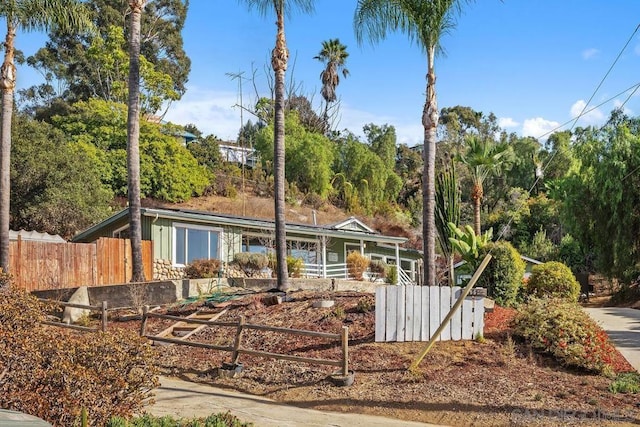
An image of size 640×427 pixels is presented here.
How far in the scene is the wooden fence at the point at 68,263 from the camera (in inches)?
852

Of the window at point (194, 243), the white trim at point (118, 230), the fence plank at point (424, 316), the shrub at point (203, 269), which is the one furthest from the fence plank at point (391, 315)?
the white trim at point (118, 230)

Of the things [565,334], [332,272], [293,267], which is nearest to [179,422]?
[565,334]

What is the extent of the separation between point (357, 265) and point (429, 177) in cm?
1243

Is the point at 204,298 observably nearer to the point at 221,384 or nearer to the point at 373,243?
the point at 221,384

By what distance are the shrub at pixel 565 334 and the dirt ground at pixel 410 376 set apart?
0.76ft

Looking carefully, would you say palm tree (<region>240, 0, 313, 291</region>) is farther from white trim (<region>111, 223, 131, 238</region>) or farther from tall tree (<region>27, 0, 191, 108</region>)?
tall tree (<region>27, 0, 191, 108</region>)

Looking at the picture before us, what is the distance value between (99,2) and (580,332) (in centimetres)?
4874

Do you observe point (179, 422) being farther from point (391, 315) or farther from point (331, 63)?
point (331, 63)

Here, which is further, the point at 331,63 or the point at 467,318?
the point at 331,63

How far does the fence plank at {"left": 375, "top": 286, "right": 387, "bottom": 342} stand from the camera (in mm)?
13312

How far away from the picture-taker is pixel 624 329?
16984 millimetres

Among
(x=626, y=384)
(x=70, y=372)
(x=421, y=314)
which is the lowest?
(x=626, y=384)

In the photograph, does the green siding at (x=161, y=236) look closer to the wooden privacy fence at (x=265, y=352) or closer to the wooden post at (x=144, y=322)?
the wooden post at (x=144, y=322)

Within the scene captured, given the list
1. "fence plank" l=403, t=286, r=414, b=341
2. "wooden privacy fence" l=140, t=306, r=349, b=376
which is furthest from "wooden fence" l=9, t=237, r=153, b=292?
"fence plank" l=403, t=286, r=414, b=341
